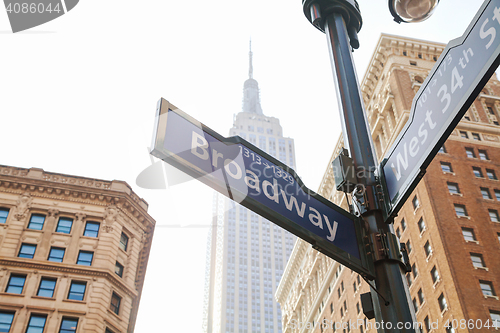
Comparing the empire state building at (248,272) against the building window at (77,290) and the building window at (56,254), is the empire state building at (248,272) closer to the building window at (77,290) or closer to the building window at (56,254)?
the building window at (56,254)

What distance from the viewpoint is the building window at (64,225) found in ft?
122

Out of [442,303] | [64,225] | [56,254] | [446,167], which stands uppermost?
[446,167]

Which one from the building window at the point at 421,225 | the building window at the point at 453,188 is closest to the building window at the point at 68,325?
the building window at the point at 421,225

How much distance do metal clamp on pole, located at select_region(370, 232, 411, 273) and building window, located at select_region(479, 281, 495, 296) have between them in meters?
44.6

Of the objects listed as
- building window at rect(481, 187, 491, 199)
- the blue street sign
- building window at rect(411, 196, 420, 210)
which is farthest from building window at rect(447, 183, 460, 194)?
the blue street sign

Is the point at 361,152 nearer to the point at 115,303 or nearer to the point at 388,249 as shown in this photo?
the point at 388,249

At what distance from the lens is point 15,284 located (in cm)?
3325

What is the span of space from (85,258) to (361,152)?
34837 millimetres

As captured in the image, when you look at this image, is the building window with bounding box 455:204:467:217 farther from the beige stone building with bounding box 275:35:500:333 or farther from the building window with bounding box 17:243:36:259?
the building window with bounding box 17:243:36:259

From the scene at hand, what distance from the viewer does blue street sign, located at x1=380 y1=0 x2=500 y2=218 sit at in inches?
137

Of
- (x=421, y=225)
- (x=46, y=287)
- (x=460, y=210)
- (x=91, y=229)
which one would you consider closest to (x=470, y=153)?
(x=460, y=210)

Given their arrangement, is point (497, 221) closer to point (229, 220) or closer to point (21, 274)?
point (21, 274)

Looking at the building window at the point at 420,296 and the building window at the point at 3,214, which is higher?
the building window at the point at 3,214

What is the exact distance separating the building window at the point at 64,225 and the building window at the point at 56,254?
1633mm
